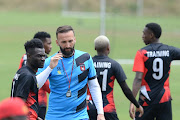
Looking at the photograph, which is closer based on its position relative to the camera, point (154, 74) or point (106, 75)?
point (106, 75)

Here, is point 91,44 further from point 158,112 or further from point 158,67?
point 158,67

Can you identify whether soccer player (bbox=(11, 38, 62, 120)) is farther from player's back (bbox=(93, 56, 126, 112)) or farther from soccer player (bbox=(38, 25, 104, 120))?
player's back (bbox=(93, 56, 126, 112))

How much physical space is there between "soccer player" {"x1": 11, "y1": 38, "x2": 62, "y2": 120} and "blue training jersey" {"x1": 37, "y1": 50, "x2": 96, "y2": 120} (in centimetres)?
18

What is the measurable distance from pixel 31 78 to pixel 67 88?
59 centimetres

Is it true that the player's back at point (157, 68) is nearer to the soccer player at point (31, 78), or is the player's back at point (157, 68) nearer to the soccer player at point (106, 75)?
the soccer player at point (106, 75)

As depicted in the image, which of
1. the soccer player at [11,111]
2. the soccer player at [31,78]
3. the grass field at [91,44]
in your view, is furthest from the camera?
the grass field at [91,44]

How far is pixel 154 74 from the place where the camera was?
7074 mm

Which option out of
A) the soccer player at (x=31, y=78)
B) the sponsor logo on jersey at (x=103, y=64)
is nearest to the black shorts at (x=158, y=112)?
the sponsor logo on jersey at (x=103, y=64)

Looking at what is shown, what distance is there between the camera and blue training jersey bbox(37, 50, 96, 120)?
5.39 meters

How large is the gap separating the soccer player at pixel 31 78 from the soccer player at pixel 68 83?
0.61ft

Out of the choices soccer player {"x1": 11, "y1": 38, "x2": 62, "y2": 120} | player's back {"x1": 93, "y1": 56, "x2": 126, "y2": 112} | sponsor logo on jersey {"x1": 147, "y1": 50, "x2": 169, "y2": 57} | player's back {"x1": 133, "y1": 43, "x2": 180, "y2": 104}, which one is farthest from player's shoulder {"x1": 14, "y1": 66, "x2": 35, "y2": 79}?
sponsor logo on jersey {"x1": 147, "y1": 50, "x2": 169, "y2": 57}

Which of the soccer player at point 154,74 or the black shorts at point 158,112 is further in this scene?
the black shorts at point 158,112

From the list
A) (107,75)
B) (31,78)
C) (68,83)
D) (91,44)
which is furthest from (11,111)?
(91,44)

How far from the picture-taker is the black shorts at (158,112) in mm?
7168
